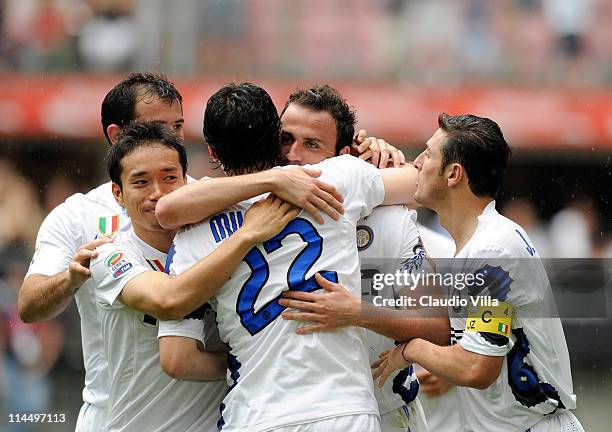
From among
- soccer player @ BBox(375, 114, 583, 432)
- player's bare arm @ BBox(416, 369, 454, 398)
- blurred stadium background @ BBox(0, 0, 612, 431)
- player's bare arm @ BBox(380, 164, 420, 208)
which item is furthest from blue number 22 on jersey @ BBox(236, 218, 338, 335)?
blurred stadium background @ BBox(0, 0, 612, 431)

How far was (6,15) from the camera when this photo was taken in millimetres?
14562

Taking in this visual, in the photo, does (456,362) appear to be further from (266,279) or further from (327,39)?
(327,39)

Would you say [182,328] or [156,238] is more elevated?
[156,238]

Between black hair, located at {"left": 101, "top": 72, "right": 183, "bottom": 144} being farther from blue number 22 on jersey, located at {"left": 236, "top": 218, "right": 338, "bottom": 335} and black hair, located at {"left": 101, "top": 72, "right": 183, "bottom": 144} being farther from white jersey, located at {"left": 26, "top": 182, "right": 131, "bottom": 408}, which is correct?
blue number 22 on jersey, located at {"left": 236, "top": 218, "right": 338, "bottom": 335}

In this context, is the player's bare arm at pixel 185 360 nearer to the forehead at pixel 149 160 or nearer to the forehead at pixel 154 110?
the forehead at pixel 149 160

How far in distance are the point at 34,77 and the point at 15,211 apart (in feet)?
6.82

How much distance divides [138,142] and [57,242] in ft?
2.24

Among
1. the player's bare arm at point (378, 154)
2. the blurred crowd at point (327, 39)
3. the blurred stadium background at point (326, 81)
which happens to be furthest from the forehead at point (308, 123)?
the blurred crowd at point (327, 39)

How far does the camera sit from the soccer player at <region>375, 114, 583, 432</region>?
363 cm

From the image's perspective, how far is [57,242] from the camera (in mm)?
4238

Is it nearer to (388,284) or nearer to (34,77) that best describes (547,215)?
(34,77)

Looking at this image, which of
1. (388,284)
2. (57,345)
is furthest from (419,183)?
(57,345)

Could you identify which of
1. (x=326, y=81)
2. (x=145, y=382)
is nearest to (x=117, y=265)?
(x=145, y=382)

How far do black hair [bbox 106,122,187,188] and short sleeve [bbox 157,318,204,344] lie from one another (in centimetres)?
66
